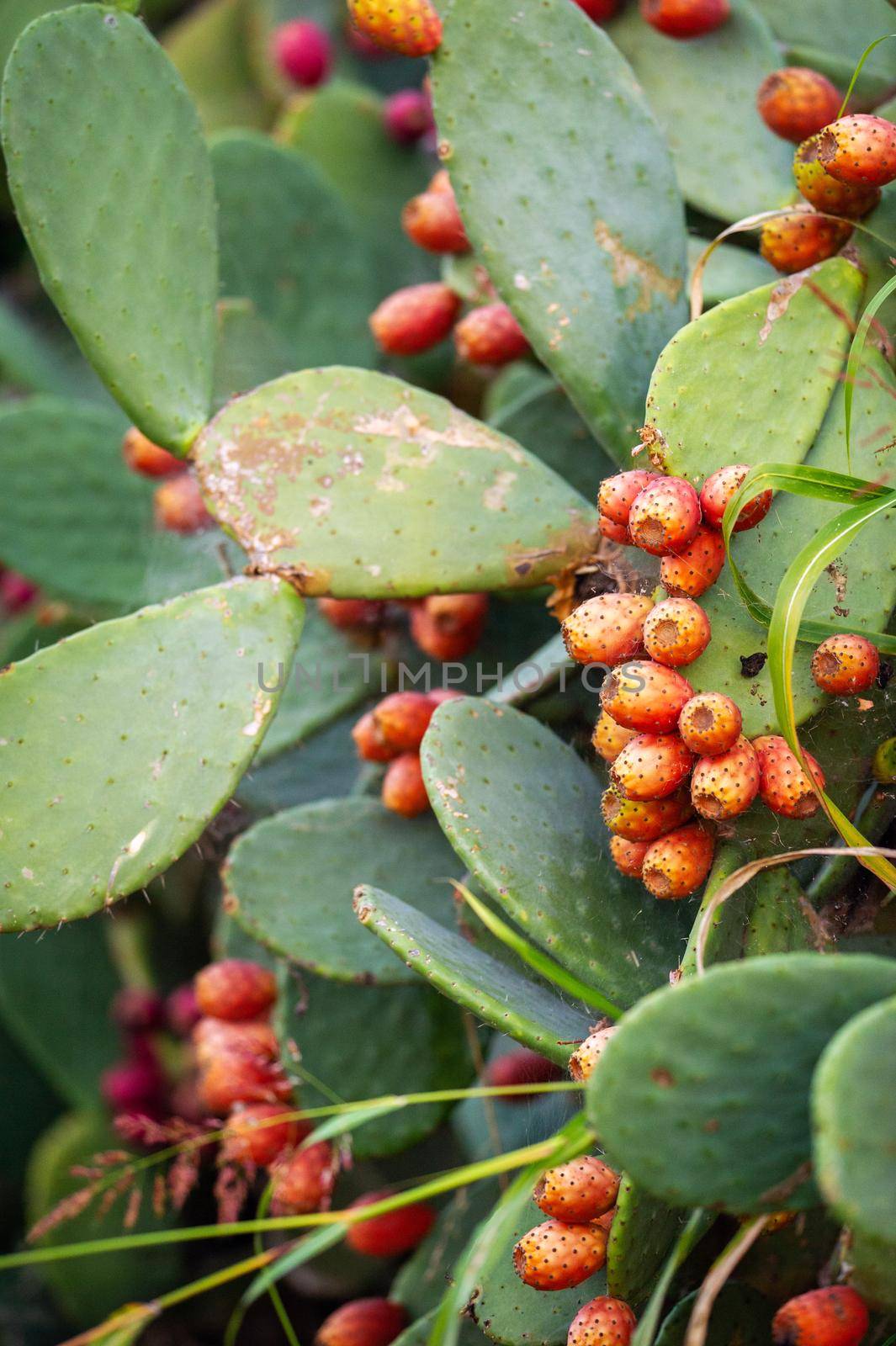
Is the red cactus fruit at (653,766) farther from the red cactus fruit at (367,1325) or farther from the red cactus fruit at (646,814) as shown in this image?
the red cactus fruit at (367,1325)

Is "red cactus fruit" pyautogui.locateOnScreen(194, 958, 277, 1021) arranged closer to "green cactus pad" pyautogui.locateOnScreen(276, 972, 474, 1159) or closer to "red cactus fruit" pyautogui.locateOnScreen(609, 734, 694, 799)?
"green cactus pad" pyautogui.locateOnScreen(276, 972, 474, 1159)

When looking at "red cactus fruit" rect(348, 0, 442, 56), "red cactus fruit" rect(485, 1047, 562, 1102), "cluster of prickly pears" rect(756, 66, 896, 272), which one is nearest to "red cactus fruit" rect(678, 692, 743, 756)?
"red cactus fruit" rect(485, 1047, 562, 1102)

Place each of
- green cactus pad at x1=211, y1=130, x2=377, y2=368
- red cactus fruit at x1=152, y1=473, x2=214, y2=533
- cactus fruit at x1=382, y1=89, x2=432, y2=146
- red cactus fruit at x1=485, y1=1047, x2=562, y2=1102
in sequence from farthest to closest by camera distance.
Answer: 1. cactus fruit at x1=382, y1=89, x2=432, y2=146
2. green cactus pad at x1=211, y1=130, x2=377, y2=368
3. red cactus fruit at x1=152, y1=473, x2=214, y2=533
4. red cactus fruit at x1=485, y1=1047, x2=562, y2=1102

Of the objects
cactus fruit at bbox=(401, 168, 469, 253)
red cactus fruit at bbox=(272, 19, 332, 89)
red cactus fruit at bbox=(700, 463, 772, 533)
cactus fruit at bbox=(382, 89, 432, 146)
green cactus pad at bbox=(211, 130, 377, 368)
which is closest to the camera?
red cactus fruit at bbox=(700, 463, 772, 533)

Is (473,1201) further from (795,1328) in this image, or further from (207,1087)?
(795,1328)

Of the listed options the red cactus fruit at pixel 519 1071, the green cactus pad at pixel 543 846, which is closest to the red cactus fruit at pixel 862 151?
the green cactus pad at pixel 543 846

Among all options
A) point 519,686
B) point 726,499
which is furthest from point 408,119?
point 726,499
